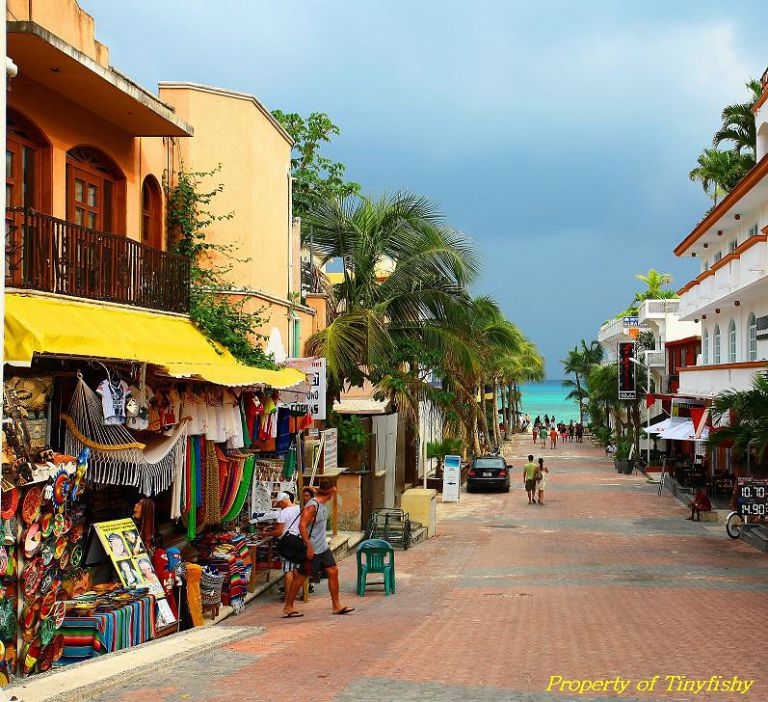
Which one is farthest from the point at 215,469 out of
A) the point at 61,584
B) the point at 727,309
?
the point at 727,309

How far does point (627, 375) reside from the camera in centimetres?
4916

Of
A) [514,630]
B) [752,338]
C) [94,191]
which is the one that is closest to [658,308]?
[752,338]

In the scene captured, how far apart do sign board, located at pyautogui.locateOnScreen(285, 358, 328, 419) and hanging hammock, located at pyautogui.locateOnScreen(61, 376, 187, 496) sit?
251 inches

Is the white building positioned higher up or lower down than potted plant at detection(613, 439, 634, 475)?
higher up

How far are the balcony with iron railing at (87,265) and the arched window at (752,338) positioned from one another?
21.1 meters

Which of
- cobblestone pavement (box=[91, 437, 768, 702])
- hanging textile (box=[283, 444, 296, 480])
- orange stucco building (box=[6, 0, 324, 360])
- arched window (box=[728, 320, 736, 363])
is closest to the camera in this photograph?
cobblestone pavement (box=[91, 437, 768, 702])

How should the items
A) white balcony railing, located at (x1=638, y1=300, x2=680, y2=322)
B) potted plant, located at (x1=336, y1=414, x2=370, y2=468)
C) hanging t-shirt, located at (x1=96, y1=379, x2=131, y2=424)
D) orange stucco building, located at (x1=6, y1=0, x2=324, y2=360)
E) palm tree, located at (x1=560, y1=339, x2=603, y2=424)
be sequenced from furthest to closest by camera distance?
palm tree, located at (x1=560, y1=339, x2=603, y2=424), white balcony railing, located at (x1=638, y1=300, x2=680, y2=322), potted plant, located at (x1=336, y1=414, x2=370, y2=468), orange stucco building, located at (x1=6, y1=0, x2=324, y2=360), hanging t-shirt, located at (x1=96, y1=379, x2=131, y2=424)

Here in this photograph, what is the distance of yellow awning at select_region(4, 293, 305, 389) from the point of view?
341 inches

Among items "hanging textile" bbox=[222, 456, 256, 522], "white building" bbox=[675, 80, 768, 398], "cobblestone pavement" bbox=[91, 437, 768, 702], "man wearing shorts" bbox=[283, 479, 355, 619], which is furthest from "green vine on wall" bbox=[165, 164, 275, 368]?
"white building" bbox=[675, 80, 768, 398]

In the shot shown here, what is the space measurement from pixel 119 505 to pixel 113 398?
2396 millimetres

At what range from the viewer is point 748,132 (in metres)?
42.7

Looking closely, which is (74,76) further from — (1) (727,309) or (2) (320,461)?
(1) (727,309)

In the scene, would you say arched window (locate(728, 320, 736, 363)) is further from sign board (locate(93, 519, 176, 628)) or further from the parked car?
sign board (locate(93, 519, 176, 628))

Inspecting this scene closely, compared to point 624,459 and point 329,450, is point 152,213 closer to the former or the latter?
point 329,450
